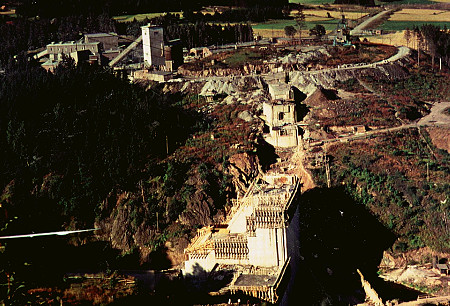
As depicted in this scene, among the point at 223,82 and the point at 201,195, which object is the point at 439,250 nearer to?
the point at 201,195

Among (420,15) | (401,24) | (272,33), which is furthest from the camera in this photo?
(420,15)

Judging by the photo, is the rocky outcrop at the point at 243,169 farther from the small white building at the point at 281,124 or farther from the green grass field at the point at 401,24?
the green grass field at the point at 401,24

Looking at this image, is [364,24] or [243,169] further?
[364,24]

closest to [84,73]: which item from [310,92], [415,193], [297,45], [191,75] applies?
[191,75]

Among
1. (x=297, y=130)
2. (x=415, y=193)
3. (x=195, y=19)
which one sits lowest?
(x=415, y=193)

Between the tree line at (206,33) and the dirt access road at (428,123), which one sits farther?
the tree line at (206,33)

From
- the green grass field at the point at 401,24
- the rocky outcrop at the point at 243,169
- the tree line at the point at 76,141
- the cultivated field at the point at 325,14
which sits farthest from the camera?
the cultivated field at the point at 325,14

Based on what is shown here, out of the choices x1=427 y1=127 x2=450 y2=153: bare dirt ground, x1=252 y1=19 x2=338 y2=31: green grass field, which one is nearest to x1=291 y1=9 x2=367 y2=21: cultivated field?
x1=252 y1=19 x2=338 y2=31: green grass field

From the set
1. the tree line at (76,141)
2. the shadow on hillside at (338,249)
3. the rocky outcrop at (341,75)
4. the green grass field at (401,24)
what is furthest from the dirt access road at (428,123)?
the green grass field at (401,24)

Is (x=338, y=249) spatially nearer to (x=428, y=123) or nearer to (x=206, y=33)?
(x=428, y=123)

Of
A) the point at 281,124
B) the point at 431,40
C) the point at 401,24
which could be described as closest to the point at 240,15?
the point at 401,24

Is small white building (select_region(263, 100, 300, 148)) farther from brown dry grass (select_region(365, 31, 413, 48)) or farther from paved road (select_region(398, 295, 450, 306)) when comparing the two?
brown dry grass (select_region(365, 31, 413, 48))
